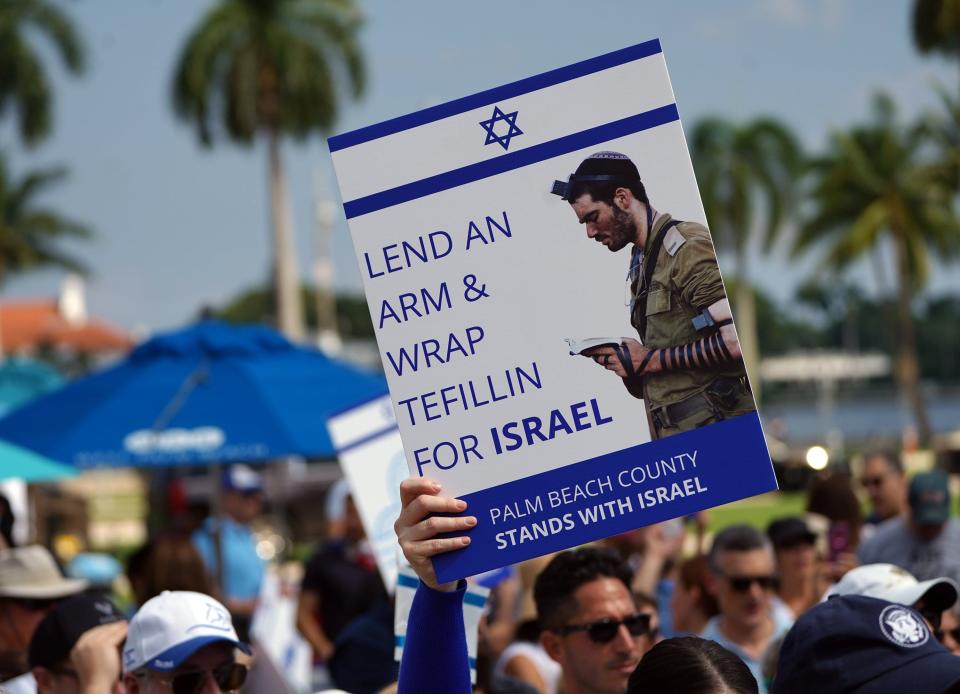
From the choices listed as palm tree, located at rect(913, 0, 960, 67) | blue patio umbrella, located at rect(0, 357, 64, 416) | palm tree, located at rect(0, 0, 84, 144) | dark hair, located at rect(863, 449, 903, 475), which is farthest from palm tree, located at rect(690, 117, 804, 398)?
dark hair, located at rect(863, 449, 903, 475)

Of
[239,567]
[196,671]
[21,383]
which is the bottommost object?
[239,567]

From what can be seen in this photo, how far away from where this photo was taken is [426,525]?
2.68 metres

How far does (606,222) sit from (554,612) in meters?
1.84

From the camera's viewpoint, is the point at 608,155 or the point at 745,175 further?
the point at 745,175

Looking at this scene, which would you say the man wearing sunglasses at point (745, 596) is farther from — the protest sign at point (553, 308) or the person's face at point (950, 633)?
the protest sign at point (553, 308)

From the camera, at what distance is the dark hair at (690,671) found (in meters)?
2.71

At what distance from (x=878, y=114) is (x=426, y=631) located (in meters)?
65.6

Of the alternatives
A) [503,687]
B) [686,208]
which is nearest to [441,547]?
[686,208]

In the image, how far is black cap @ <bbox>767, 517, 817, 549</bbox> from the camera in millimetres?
6461

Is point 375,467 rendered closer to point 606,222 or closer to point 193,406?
point 606,222

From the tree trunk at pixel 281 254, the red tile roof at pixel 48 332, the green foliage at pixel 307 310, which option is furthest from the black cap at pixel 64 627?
the green foliage at pixel 307 310

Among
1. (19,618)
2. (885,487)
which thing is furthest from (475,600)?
(885,487)

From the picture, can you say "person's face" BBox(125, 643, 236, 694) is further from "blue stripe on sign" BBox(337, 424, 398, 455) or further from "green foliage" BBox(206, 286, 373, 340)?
"green foliage" BBox(206, 286, 373, 340)

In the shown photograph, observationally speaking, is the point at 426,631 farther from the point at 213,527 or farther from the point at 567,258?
the point at 213,527
